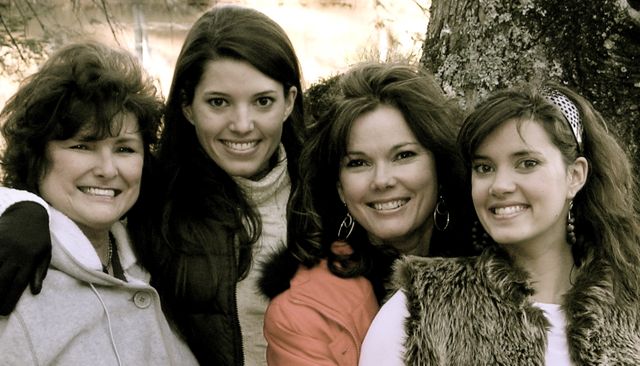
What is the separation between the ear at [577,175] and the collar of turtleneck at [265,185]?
1099 millimetres

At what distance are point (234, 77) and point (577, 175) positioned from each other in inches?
48.0

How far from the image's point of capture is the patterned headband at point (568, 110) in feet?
8.22

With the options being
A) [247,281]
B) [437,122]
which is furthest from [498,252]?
[247,281]

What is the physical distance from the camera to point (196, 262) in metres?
2.92

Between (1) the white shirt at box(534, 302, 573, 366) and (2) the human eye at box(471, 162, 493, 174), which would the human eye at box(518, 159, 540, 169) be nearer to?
(2) the human eye at box(471, 162, 493, 174)

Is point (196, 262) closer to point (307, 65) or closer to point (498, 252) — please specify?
point (498, 252)

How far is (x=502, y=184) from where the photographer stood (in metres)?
2.42

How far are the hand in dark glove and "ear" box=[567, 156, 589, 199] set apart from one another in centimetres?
152

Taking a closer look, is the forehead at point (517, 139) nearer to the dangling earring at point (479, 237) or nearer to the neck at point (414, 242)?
the dangling earring at point (479, 237)

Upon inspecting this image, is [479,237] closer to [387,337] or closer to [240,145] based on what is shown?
[387,337]

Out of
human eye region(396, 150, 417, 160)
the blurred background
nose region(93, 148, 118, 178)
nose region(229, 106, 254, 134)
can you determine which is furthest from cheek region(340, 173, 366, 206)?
the blurred background

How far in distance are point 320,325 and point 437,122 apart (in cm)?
78

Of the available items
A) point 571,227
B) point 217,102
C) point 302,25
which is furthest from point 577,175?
point 302,25

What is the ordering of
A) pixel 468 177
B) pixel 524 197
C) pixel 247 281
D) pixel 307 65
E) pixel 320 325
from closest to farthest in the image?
pixel 524 197 < pixel 320 325 < pixel 468 177 < pixel 247 281 < pixel 307 65
